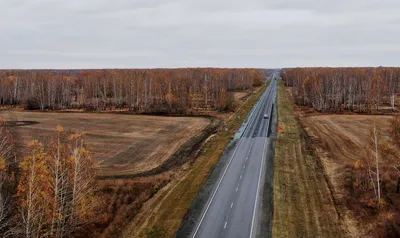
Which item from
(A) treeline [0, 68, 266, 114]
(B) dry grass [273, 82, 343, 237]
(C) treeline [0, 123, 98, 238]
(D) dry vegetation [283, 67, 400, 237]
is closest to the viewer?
(C) treeline [0, 123, 98, 238]

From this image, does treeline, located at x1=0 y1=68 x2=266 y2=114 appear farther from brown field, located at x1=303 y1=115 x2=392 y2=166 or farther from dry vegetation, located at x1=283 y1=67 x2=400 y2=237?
dry vegetation, located at x1=283 y1=67 x2=400 y2=237

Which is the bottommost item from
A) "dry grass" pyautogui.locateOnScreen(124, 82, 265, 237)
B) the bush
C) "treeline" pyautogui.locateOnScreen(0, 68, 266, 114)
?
"dry grass" pyautogui.locateOnScreen(124, 82, 265, 237)

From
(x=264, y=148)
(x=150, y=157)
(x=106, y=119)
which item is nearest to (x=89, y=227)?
(x=150, y=157)

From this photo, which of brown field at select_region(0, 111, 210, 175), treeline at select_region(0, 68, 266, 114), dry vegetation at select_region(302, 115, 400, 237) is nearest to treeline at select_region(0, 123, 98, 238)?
brown field at select_region(0, 111, 210, 175)

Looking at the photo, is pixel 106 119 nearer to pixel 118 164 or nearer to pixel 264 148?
pixel 118 164

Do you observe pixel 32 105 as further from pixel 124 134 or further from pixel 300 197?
pixel 300 197

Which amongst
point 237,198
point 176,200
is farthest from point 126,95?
point 237,198

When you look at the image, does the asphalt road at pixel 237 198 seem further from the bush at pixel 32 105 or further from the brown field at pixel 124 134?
the bush at pixel 32 105
